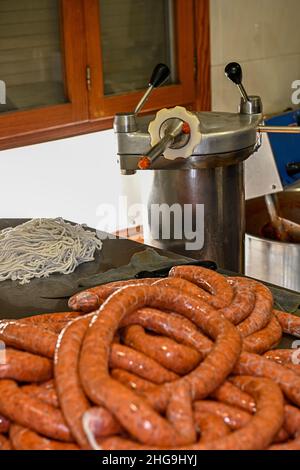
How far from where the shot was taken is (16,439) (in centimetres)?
99

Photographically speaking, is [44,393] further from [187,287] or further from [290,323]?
[290,323]

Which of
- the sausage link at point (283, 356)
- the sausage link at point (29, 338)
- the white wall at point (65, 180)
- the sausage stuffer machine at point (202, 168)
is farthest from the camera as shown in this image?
the white wall at point (65, 180)

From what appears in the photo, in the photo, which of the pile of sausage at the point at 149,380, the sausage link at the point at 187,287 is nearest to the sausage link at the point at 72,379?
Result: the pile of sausage at the point at 149,380

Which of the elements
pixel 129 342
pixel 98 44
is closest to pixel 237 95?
pixel 98 44

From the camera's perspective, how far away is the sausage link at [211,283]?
4.31ft

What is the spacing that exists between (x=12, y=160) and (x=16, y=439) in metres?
2.12

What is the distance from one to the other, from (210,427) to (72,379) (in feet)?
0.64

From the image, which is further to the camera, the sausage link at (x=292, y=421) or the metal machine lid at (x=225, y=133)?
the metal machine lid at (x=225, y=133)

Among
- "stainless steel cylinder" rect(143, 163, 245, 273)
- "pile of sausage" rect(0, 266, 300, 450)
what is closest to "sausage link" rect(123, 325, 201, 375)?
"pile of sausage" rect(0, 266, 300, 450)

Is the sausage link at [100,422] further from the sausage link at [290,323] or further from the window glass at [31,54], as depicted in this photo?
the window glass at [31,54]

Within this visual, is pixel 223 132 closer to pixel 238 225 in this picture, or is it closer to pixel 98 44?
pixel 238 225

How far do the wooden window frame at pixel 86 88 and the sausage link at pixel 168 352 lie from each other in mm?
1832

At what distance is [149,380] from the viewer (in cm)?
105

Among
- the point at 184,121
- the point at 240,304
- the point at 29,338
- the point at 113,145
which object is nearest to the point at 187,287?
the point at 240,304
